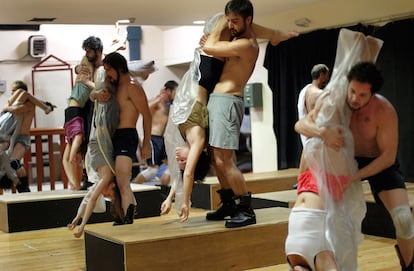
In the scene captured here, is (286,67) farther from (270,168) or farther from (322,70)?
(322,70)

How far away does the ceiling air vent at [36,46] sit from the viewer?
1216 cm

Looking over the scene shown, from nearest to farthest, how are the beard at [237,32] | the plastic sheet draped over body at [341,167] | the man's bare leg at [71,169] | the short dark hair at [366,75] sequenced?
the short dark hair at [366,75]
the plastic sheet draped over body at [341,167]
the beard at [237,32]
the man's bare leg at [71,169]

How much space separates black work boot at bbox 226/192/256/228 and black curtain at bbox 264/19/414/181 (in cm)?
365

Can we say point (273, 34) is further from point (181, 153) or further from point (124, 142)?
point (124, 142)

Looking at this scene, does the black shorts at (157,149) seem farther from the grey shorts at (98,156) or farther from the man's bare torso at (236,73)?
the man's bare torso at (236,73)

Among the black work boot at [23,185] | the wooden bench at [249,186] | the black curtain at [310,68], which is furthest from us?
the black work boot at [23,185]

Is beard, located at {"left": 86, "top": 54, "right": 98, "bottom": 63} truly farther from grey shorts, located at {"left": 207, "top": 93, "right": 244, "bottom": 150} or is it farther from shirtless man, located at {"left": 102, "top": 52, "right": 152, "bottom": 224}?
grey shorts, located at {"left": 207, "top": 93, "right": 244, "bottom": 150}

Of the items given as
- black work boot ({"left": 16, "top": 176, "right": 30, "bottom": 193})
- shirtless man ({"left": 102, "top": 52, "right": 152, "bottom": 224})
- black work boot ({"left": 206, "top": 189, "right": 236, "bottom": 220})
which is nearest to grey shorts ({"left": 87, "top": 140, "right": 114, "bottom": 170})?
shirtless man ({"left": 102, "top": 52, "right": 152, "bottom": 224})

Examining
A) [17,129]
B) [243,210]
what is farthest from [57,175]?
[243,210]

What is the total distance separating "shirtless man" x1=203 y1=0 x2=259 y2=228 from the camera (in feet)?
14.3

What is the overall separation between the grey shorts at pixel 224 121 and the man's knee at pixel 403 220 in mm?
1300

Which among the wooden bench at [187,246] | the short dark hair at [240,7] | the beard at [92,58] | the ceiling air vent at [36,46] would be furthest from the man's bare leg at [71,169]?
the ceiling air vent at [36,46]

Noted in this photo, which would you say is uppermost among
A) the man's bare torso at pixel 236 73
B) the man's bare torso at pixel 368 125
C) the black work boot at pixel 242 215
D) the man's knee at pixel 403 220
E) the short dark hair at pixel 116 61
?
the short dark hair at pixel 116 61

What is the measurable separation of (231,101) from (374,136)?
1.36 m
